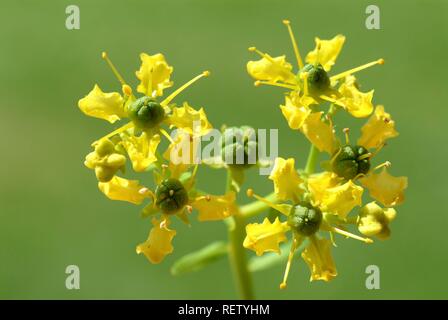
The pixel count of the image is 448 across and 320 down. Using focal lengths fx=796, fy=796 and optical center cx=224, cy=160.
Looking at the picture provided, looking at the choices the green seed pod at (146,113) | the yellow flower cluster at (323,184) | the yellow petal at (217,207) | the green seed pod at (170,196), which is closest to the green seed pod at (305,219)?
the yellow flower cluster at (323,184)

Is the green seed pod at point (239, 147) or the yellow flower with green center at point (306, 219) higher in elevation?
the green seed pod at point (239, 147)

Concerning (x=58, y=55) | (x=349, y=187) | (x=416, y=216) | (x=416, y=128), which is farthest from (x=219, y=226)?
(x=349, y=187)

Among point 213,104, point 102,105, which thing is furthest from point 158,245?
point 213,104

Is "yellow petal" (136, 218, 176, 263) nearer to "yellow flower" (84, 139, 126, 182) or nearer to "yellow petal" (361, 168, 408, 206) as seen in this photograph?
"yellow flower" (84, 139, 126, 182)

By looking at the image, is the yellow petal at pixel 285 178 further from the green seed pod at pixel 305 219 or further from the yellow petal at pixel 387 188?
the yellow petal at pixel 387 188

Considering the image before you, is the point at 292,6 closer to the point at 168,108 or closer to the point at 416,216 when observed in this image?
the point at 416,216

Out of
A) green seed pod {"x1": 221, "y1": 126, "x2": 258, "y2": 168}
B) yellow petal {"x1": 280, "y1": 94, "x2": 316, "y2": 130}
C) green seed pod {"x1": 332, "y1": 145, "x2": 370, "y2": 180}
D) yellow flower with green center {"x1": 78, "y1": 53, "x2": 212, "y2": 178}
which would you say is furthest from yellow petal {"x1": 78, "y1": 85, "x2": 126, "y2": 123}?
green seed pod {"x1": 332, "y1": 145, "x2": 370, "y2": 180}

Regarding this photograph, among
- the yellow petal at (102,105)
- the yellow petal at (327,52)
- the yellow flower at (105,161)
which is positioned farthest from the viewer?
the yellow petal at (327,52)
